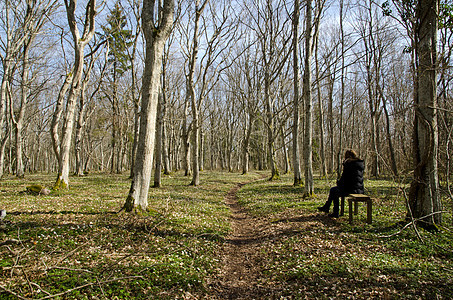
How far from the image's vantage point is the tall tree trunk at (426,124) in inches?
255

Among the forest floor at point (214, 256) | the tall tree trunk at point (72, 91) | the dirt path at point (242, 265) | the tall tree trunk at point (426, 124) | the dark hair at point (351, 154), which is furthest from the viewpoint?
the tall tree trunk at point (72, 91)

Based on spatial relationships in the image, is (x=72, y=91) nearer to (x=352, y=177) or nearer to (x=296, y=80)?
(x=296, y=80)

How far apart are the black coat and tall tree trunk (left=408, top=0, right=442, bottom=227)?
1623 millimetres

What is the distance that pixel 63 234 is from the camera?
6031 millimetres

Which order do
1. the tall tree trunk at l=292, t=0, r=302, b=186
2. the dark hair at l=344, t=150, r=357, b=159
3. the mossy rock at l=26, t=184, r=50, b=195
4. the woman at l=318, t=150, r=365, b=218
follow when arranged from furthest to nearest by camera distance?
the tall tree trunk at l=292, t=0, r=302, b=186, the mossy rock at l=26, t=184, r=50, b=195, the dark hair at l=344, t=150, r=357, b=159, the woman at l=318, t=150, r=365, b=218

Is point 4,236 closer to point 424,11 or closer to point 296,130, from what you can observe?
point 424,11

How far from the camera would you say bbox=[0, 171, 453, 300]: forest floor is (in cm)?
404

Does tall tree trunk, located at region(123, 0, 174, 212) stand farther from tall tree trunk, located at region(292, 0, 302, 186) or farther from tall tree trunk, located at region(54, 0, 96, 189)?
tall tree trunk, located at region(292, 0, 302, 186)

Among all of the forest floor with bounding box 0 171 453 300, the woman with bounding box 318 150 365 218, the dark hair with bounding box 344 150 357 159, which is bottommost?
the forest floor with bounding box 0 171 453 300

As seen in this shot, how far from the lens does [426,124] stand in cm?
652

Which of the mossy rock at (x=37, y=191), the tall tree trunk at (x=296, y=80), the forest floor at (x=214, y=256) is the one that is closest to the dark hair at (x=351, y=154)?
the forest floor at (x=214, y=256)

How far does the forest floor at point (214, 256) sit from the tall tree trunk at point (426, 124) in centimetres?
79

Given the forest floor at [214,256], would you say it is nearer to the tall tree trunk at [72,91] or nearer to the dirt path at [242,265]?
the dirt path at [242,265]

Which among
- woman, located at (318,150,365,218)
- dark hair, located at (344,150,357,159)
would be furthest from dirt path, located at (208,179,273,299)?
dark hair, located at (344,150,357,159)
